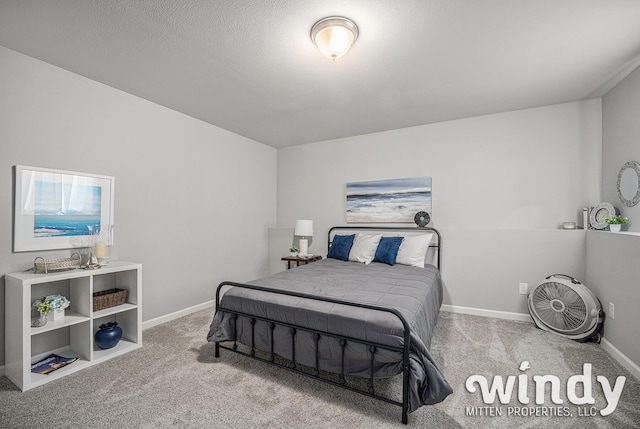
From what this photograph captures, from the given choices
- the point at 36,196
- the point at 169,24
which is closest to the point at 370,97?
the point at 169,24

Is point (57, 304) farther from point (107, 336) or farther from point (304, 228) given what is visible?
point (304, 228)

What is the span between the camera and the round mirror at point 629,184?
8.38 feet

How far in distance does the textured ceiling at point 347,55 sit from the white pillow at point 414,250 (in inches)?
63.4

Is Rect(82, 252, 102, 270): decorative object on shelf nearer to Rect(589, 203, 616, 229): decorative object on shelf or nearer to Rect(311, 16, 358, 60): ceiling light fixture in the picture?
Rect(311, 16, 358, 60): ceiling light fixture

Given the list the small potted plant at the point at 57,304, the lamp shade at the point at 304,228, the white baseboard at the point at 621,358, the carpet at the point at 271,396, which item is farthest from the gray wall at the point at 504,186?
the small potted plant at the point at 57,304

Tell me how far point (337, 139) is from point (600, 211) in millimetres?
3386

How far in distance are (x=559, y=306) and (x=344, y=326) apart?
2.53 meters

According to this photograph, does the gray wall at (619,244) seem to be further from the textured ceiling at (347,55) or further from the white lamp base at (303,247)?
the white lamp base at (303,247)

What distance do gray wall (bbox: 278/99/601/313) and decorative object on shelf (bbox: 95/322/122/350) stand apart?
363 centimetres

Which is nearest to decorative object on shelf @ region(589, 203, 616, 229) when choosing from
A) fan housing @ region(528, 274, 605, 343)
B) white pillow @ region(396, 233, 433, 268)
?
fan housing @ region(528, 274, 605, 343)

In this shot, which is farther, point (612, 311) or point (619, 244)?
point (612, 311)

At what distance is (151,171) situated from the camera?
10.8ft

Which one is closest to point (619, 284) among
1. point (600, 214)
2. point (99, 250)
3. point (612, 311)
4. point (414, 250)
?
point (612, 311)

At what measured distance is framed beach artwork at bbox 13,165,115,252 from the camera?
2.33 metres
